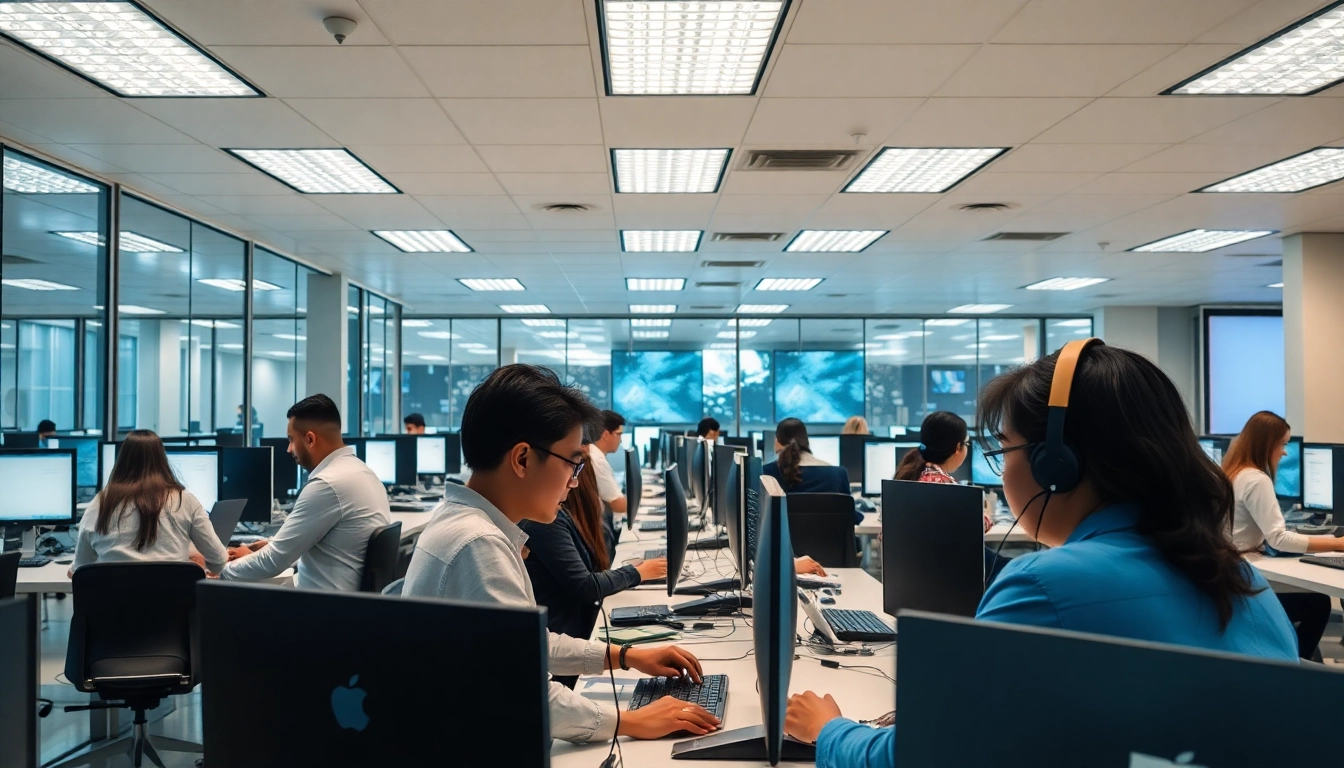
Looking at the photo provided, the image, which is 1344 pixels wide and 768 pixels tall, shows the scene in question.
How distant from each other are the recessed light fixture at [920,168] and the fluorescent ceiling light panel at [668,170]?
90 centimetres

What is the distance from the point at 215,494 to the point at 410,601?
476 cm

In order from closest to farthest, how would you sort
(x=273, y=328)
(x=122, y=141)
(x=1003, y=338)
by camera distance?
(x=122, y=141) < (x=273, y=328) < (x=1003, y=338)

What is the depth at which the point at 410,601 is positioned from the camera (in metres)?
0.84

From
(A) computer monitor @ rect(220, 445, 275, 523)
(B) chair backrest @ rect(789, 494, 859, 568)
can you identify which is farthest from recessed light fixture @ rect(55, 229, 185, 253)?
(B) chair backrest @ rect(789, 494, 859, 568)

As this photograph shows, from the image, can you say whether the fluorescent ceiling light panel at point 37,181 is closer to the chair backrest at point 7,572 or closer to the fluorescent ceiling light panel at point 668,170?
the chair backrest at point 7,572

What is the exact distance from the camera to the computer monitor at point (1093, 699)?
579mm

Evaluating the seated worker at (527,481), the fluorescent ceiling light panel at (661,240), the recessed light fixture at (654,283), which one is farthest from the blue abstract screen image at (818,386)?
the seated worker at (527,481)

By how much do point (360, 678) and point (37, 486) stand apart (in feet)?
14.4

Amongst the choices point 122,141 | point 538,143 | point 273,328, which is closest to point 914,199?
point 538,143

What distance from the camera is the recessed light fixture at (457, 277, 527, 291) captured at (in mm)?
9086

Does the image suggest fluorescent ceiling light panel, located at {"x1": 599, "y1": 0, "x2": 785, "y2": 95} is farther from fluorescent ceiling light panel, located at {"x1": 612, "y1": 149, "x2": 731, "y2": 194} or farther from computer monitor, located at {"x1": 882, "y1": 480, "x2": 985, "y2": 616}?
computer monitor, located at {"x1": 882, "y1": 480, "x2": 985, "y2": 616}

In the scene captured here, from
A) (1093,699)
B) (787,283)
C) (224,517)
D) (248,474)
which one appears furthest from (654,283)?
(1093,699)

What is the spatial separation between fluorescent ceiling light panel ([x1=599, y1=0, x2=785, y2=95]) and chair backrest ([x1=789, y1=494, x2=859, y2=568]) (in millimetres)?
2014

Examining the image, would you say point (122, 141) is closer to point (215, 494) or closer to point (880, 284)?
point (215, 494)
